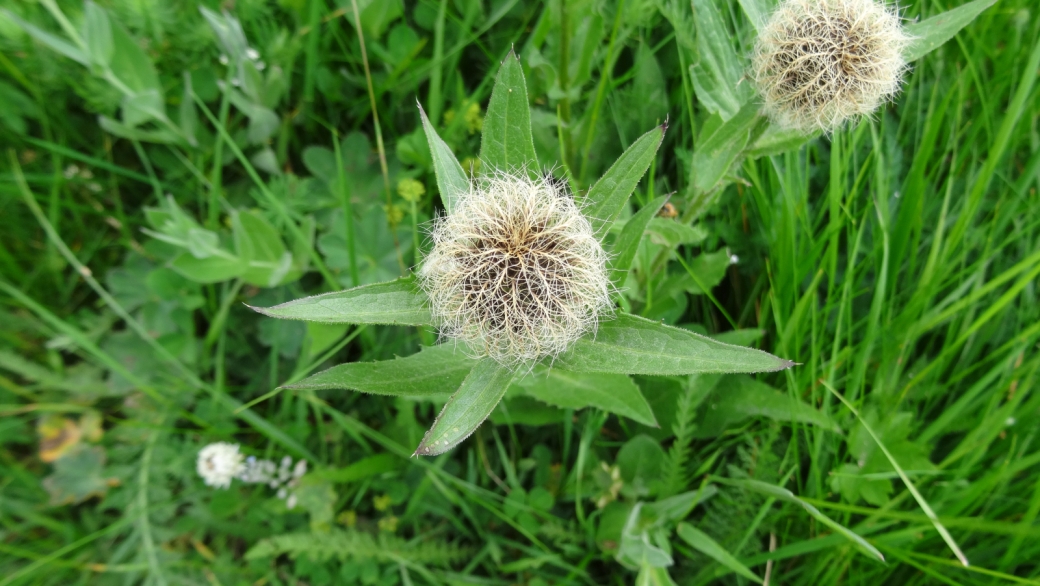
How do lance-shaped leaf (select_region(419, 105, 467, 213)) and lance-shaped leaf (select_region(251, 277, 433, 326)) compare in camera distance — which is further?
lance-shaped leaf (select_region(419, 105, 467, 213))

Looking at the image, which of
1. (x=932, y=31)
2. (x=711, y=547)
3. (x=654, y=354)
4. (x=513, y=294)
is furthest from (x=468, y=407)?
(x=932, y=31)

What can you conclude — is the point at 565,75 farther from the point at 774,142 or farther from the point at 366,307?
the point at 366,307

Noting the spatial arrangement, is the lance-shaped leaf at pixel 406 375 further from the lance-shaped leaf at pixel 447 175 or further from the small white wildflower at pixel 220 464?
the small white wildflower at pixel 220 464

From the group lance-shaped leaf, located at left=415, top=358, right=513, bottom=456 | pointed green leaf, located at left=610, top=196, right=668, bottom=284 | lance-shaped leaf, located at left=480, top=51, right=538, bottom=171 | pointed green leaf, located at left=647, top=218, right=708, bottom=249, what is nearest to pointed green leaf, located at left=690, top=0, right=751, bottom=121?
pointed green leaf, located at left=647, top=218, right=708, bottom=249

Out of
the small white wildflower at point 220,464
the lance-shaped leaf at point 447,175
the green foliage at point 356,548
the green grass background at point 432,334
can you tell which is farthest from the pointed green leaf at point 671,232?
the small white wildflower at point 220,464

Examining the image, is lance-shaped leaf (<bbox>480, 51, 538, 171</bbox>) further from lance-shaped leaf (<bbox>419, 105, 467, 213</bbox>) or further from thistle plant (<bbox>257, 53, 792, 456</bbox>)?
lance-shaped leaf (<bbox>419, 105, 467, 213</bbox>)

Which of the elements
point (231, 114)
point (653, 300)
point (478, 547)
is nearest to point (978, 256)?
point (653, 300)
